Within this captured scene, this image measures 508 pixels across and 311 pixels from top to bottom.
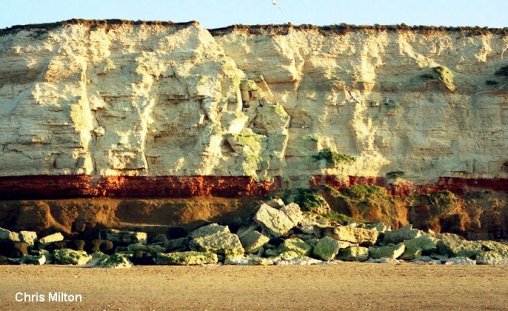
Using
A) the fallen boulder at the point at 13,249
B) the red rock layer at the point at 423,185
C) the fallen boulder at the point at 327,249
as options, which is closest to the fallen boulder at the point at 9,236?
the fallen boulder at the point at 13,249

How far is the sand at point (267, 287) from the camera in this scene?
47.2 ft

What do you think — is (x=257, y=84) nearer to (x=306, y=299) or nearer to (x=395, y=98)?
(x=395, y=98)

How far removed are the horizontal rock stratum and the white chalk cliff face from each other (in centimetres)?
3

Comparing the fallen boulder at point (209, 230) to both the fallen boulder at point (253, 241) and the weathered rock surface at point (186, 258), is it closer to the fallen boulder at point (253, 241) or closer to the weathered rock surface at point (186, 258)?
the fallen boulder at point (253, 241)

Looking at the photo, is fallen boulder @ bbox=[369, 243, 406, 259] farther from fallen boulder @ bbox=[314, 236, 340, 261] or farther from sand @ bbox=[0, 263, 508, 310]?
sand @ bbox=[0, 263, 508, 310]

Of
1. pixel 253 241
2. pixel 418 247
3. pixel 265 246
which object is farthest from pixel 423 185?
pixel 253 241

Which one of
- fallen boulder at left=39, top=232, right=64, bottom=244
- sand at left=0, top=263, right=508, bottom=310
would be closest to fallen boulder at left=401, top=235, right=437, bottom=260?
sand at left=0, top=263, right=508, bottom=310

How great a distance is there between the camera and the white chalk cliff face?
993 inches

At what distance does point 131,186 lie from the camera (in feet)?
82.3

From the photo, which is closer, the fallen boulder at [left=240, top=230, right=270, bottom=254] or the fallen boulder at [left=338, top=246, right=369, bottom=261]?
the fallen boulder at [left=338, top=246, right=369, bottom=261]

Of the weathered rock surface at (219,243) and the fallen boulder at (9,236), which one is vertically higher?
the fallen boulder at (9,236)

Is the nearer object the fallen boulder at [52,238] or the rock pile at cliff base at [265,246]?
the rock pile at cliff base at [265,246]

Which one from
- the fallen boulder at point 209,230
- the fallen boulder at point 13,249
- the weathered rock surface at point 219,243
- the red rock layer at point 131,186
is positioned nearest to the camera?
the weathered rock surface at point 219,243

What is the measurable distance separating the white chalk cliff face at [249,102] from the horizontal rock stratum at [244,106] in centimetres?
3
